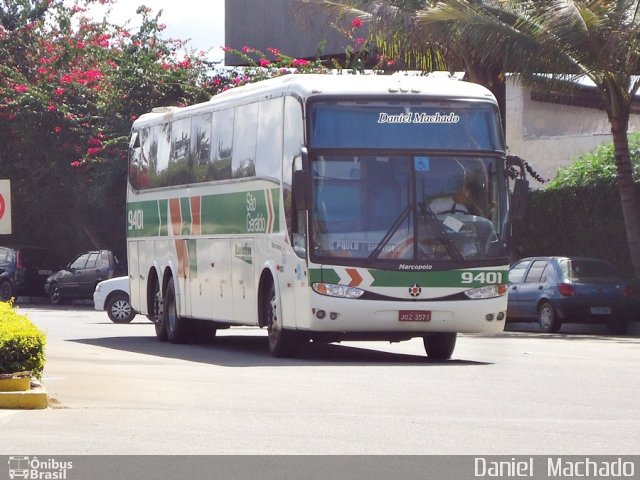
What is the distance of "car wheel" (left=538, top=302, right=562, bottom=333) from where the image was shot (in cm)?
2917

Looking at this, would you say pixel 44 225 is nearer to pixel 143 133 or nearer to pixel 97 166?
pixel 97 166

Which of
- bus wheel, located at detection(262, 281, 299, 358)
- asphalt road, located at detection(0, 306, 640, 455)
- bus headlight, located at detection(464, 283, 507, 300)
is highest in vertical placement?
bus headlight, located at detection(464, 283, 507, 300)

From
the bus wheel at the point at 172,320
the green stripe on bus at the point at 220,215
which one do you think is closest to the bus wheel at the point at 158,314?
the bus wheel at the point at 172,320

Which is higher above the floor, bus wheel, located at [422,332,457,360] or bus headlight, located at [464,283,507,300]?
bus headlight, located at [464,283,507,300]

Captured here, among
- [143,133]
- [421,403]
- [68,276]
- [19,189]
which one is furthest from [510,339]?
[19,189]

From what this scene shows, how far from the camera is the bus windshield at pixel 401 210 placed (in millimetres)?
18531

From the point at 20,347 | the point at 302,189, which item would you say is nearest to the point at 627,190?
the point at 302,189

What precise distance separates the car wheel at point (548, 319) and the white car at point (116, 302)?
359 inches

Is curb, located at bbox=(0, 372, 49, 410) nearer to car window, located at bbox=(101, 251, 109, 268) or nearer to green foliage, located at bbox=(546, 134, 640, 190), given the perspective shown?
green foliage, located at bbox=(546, 134, 640, 190)

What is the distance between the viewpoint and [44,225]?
160 feet

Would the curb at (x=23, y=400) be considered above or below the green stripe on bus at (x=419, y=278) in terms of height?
below

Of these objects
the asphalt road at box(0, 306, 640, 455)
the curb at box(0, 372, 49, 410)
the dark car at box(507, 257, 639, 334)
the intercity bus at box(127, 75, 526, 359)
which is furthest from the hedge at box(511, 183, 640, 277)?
the curb at box(0, 372, 49, 410)

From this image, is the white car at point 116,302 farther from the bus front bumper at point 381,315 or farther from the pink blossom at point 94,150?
the bus front bumper at point 381,315

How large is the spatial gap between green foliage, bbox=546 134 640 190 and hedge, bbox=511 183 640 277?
0.49 ft
